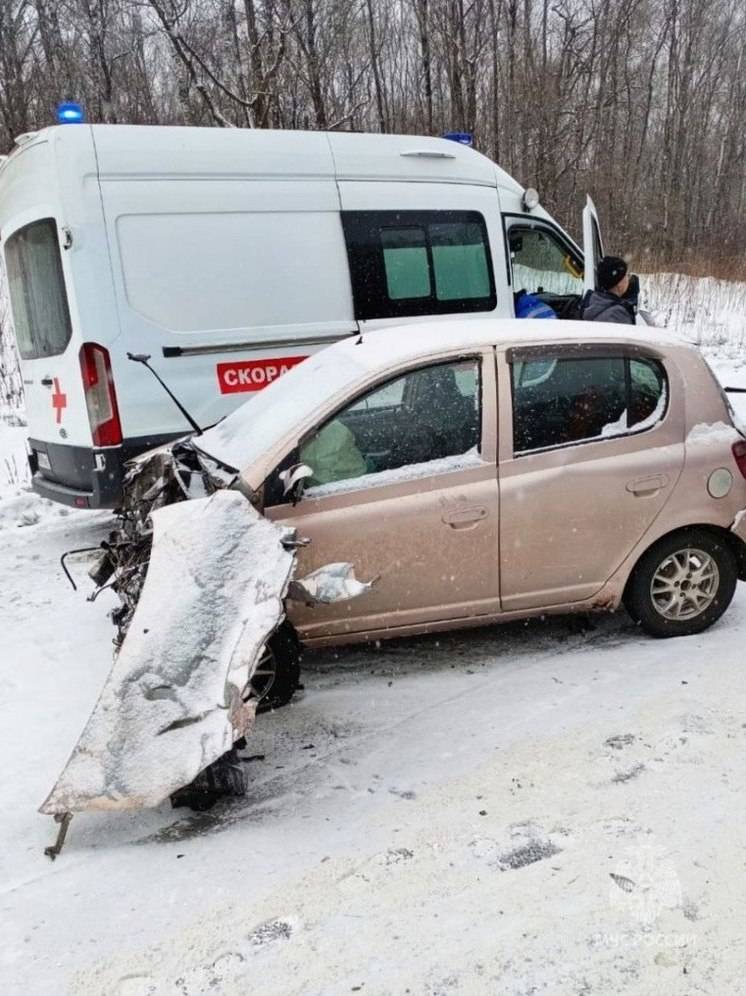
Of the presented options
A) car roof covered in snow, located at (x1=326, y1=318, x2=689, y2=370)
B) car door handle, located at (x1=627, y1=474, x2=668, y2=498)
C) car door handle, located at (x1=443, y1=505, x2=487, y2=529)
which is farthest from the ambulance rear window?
car door handle, located at (x1=627, y1=474, x2=668, y2=498)

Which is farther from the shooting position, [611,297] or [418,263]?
[418,263]

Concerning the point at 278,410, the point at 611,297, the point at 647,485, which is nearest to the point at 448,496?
the point at 278,410

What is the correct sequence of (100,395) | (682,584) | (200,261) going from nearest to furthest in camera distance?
(682,584), (100,395), (200,261)

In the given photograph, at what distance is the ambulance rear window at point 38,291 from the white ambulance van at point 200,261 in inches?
0.8

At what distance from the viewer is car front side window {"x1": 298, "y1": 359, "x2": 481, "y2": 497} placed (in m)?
3.62

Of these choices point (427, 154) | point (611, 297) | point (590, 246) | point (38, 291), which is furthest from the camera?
point (427, 154)

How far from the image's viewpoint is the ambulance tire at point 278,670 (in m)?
3.52

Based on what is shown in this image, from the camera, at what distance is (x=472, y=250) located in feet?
23.5

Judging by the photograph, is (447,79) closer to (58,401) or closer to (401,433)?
(58,401)

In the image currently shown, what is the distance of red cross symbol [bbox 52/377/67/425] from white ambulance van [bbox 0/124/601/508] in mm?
21

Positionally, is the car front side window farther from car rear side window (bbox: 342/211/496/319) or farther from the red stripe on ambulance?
car rear side window (bbox: 342/211/496/319)

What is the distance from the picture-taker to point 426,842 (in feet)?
8.99

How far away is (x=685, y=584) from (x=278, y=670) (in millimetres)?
2149

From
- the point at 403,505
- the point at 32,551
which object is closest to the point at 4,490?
the point at 32,551
